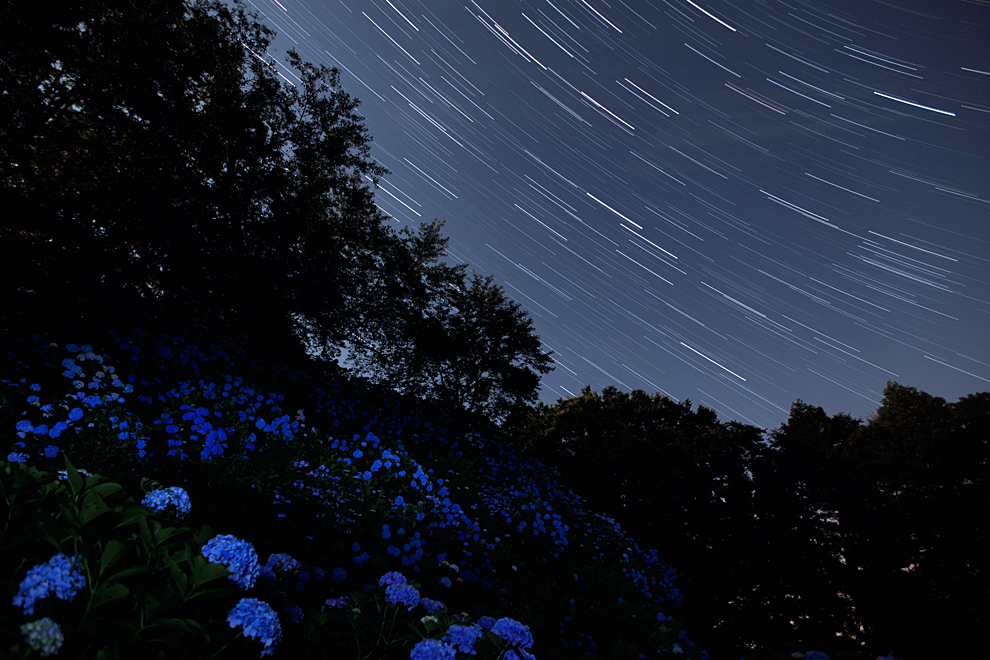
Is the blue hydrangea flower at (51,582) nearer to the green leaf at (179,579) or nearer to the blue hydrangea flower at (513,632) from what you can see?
the green leaf at (179,579)

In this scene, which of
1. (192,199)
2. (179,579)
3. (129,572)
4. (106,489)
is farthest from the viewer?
(192,199)

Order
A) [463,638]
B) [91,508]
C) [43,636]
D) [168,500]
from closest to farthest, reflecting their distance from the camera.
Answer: [43,636]
[91,508]
[463,638]
[168,500]

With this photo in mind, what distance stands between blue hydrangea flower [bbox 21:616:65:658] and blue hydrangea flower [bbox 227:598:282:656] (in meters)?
0.52

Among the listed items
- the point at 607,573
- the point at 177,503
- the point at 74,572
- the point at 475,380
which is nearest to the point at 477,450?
the point at 607,573

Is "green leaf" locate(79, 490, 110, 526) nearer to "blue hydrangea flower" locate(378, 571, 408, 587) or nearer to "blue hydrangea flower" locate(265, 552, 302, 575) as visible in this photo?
"blue hydrangea flower" locate(265, 552, 302, 575)

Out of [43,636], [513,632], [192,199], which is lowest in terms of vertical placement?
[43,636]

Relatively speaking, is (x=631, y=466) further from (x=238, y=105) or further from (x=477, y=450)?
(x=238, y=105)

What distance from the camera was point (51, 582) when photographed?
1397 millimetres

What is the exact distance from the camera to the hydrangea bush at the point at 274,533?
1.69 meters

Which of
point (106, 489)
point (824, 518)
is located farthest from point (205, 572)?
point (824, 518)

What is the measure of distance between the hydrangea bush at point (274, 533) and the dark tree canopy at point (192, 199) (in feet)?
5.70

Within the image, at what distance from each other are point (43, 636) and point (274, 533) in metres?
2.66

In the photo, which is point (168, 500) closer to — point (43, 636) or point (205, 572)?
point (205, 572)

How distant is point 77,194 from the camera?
275 inches
